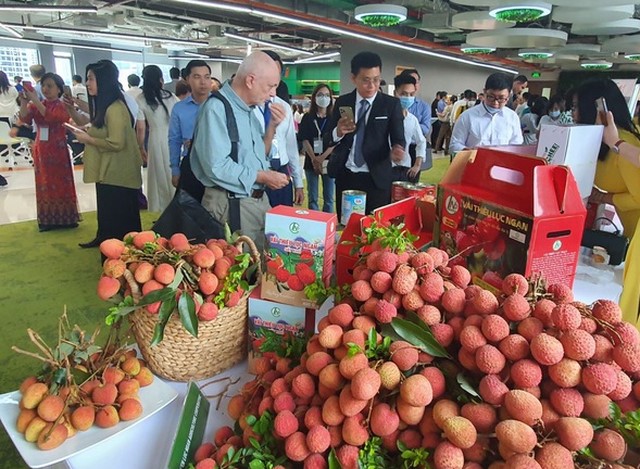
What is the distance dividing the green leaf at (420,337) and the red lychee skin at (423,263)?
0.46ft

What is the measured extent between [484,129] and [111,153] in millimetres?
2741

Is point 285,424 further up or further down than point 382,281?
further down

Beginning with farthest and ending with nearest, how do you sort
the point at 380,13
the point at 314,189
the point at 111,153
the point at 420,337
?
1. the point at 380,13
2. the point at 314,189
3. the point at 111,153
4. the point at 420,337

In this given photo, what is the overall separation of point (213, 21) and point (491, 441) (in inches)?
460

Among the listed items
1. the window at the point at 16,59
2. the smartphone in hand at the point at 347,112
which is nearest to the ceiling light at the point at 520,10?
the smartphone in hand at the point at 347,112

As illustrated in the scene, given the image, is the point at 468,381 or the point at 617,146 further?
the point at 617,146

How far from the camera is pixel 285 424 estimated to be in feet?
2.44

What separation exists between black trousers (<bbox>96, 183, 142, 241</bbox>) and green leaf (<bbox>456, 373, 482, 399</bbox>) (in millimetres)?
3320

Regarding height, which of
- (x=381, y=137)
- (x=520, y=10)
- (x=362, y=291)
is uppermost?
(x=520, y=10)

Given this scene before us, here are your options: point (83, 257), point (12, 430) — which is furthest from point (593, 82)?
point (83, 257)

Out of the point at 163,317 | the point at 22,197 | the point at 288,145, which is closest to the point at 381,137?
the point at 288,145

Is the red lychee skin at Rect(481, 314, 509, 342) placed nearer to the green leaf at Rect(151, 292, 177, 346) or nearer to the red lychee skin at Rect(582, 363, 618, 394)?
the red lychee skin at Rect(582, 363, 618, 394)

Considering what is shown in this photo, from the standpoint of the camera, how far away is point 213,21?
10781mm

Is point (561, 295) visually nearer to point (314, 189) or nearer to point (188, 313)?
point (188, 313)
